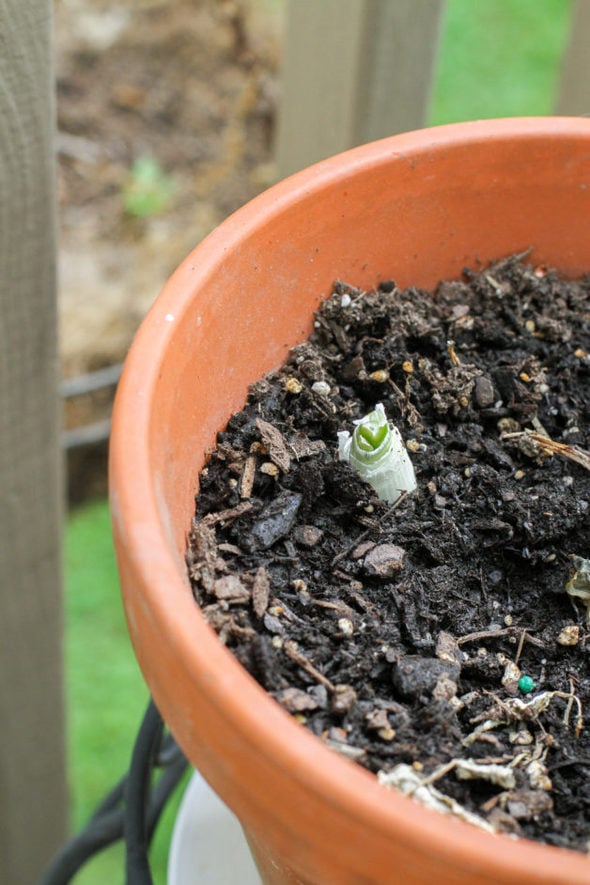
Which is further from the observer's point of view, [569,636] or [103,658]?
[103,658]

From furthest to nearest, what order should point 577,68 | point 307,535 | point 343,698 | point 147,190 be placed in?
point 147,190, point 577,68, point 307,535, point 343,698

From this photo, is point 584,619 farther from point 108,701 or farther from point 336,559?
point 108,701

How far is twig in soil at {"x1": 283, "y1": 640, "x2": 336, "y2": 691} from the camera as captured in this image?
23.5 inches

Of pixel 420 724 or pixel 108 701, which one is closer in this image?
pixel 420 724

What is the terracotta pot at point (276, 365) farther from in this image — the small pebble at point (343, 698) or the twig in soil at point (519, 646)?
the twig in soil at point (519, 646)

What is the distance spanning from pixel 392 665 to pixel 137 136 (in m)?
2.34

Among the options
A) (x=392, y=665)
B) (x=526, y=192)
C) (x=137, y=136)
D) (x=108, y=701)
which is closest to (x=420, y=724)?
(x=392, y=665)

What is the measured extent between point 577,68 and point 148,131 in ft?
5.30

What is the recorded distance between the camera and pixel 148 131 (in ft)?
8.87

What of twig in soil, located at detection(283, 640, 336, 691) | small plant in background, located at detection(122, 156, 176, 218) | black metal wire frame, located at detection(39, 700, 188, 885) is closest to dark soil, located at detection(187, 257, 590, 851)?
twig in soil, located at detection(283, 640, 336, 691)

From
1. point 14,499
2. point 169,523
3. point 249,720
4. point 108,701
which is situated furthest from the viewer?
point 108,701

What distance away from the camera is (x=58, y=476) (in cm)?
105

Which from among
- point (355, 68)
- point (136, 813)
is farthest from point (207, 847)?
point (355, 68)

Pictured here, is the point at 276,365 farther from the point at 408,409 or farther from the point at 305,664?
the point at 305,664
